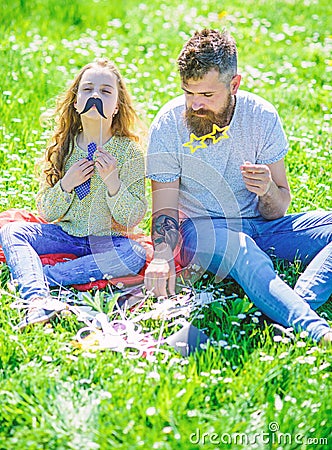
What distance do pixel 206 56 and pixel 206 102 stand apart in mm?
185

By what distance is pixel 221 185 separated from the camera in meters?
3.43

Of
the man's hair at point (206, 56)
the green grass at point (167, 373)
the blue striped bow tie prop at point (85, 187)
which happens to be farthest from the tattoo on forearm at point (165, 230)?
the man's hair at point (206, 56)

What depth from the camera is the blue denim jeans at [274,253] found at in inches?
118

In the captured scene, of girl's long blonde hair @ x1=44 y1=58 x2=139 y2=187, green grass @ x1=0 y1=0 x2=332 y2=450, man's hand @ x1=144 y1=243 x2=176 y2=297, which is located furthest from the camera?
girl's long blonde hair @ x1=44 y1=58 x2=139 y2=187

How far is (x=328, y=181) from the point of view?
4258 mm

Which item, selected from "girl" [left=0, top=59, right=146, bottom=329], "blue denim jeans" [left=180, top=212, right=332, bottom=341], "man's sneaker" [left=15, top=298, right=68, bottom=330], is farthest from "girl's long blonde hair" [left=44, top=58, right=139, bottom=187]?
"man's sneaker" [left=15, top=298, right=68, bottom=330]

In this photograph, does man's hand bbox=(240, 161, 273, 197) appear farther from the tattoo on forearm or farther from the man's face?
the tattoo on forearm

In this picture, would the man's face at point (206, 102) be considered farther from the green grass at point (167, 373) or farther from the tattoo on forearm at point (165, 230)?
the green grass at point (167, 373)

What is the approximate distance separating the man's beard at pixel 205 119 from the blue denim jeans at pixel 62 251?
0.57 meters

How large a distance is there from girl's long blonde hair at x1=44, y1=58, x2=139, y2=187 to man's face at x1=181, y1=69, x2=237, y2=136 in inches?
13.7

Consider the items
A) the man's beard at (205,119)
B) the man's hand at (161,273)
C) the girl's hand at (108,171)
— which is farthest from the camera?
the girl's hand at (108,171)

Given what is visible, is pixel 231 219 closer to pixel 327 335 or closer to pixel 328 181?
pixel 327 335

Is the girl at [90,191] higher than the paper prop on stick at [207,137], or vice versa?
the paper prop on stick at [207,137]

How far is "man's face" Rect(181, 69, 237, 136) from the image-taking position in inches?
126
